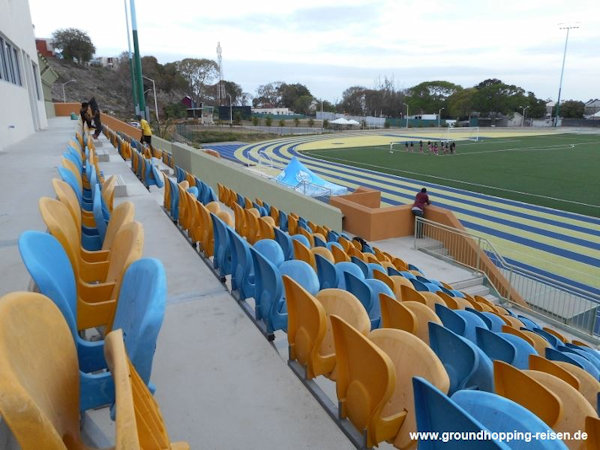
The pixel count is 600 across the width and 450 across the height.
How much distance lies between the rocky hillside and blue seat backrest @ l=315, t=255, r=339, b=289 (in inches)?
2732

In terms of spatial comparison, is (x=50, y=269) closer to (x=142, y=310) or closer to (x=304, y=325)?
(x=142, y=310)

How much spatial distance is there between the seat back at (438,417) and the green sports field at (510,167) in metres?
17.0

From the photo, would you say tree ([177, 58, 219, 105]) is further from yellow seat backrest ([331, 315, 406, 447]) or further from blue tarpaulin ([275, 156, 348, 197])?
yellow seat backrest ([331, 315, 406, 447])

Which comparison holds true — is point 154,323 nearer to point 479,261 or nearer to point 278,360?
point 278,360

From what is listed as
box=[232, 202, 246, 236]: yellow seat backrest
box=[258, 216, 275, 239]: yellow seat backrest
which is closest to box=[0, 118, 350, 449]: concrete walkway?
box=[258, 216, 275, 239]: yellow seat backrest

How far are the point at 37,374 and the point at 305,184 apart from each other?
13037mm

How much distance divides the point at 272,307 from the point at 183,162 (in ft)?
33.3

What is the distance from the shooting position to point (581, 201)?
1719 centimetres

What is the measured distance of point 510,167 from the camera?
25734mm

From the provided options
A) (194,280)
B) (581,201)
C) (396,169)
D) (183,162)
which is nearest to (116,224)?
(194,280)

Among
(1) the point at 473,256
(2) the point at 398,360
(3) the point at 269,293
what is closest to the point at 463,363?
(2) the point at 398,360

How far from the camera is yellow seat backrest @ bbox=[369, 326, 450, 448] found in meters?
1.69

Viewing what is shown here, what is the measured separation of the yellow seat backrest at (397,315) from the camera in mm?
2633

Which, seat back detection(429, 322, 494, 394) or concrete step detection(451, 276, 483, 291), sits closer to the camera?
seat back detection(429, 322, 494, 394)
